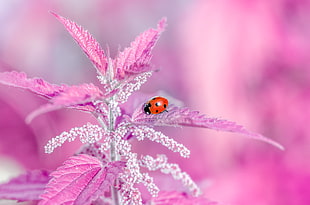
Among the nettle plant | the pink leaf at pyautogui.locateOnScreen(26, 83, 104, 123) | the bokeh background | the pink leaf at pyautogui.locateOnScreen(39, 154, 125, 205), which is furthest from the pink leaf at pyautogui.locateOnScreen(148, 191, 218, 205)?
the bokeh background

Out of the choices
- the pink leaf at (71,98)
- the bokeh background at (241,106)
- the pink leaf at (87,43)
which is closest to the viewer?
the pink leaf at (71,98)

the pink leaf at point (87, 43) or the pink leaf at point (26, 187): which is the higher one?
the pink leaf at point (87, 43)

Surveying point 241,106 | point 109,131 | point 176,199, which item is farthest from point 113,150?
point 241,106

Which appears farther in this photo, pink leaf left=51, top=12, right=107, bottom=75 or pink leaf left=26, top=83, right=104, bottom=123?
pink leaf left=51, top=12, right=107, bottom=75

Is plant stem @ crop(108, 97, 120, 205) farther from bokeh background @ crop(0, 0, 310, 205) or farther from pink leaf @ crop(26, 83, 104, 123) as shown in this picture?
bokeh background @ crop(0, 0, 310, 205)

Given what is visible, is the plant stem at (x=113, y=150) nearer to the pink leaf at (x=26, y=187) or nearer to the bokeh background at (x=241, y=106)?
the pink leaf at (x=26, y=187)

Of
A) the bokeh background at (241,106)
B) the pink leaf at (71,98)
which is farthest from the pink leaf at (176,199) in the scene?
the bokeh background at (241,106)

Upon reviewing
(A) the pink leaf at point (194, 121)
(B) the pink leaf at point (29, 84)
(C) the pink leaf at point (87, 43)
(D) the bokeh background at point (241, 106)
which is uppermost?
(D) the bokeh background at point (241, 106)
